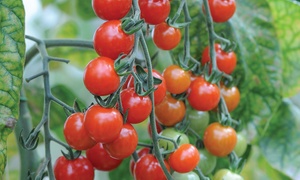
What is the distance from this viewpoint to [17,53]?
2.14 feet

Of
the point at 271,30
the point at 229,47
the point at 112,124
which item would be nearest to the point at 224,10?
the point at 229,47

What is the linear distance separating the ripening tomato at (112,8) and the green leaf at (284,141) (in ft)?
1.98

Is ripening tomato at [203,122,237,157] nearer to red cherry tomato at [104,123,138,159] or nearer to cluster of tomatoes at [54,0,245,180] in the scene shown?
cluster of tomatoes at [54,0,245,180]

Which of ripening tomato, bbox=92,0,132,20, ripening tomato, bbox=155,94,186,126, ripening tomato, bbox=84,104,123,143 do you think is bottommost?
ripening tomato, bbox=155,94,186,126

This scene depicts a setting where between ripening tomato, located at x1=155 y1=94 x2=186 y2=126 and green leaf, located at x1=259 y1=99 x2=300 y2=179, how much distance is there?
1.30 feet

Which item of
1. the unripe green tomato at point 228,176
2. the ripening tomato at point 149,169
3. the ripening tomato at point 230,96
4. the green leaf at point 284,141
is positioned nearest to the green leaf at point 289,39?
the green leaf at point 284,141

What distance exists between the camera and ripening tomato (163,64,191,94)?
2.54ft

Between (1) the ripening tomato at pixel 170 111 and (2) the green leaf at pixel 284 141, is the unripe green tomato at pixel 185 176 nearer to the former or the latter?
(1) the ripening tomato at pixel 170 111

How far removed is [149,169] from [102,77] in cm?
18

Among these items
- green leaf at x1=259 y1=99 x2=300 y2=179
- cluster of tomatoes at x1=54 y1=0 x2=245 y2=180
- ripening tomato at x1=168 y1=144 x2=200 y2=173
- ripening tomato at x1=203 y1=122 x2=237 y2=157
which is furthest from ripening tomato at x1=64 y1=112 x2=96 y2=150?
green leaf at x1=259 y1=99 x2=300 y2=179

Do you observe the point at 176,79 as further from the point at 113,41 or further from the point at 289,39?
the point at 289,39

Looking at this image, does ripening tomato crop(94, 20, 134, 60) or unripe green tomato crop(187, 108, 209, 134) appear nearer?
ripening tomato crop(94, 20, 134, 60)

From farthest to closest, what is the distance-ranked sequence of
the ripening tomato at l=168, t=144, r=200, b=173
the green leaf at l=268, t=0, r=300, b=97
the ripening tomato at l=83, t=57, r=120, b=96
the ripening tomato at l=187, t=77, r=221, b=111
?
the green leaf at l=268, t=0, r=300, b=97
the ripening tomato at l=187, t=77, r=221, b=111
the ripening tomato at l=168, t=144, r=200, b=173
the ripening tomato at l=83, t=57, r=120, b=96

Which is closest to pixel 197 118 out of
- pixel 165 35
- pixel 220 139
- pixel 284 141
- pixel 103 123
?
pixel 220 139
